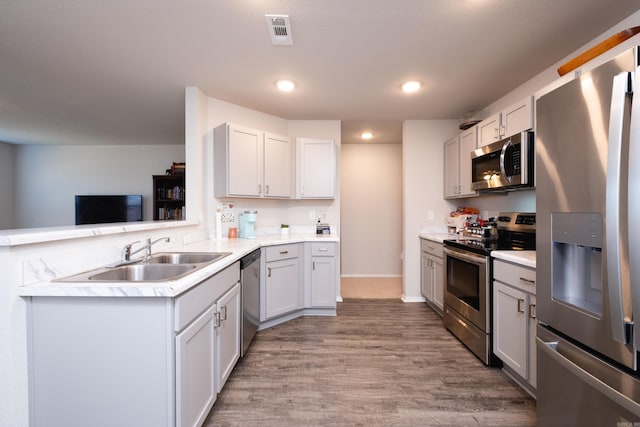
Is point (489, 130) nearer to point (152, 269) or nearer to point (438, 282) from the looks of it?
point (438, 282)

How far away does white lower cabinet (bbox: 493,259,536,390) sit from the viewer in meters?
1.70

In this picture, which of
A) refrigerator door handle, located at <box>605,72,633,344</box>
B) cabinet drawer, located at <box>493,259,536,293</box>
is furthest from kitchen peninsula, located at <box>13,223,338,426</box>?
cabinet drawer, located at <box>493,259,536,293</box>

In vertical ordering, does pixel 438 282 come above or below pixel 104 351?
below

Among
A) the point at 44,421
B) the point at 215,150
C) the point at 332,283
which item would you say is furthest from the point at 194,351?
the point at 215,150

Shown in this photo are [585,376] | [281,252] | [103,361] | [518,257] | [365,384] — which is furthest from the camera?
[281,252]

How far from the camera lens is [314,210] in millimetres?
3750

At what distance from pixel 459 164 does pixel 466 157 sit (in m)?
0.16

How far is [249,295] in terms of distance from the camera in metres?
2.28

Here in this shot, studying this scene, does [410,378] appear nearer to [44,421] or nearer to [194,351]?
[194,351]

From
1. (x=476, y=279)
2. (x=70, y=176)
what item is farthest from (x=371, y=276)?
(x=70, y=176)

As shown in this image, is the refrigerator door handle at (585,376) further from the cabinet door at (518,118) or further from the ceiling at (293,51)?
the ceiling at (293,51)

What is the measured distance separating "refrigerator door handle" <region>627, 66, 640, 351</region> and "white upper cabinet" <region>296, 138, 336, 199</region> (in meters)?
2.80

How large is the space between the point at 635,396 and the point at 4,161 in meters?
8.15

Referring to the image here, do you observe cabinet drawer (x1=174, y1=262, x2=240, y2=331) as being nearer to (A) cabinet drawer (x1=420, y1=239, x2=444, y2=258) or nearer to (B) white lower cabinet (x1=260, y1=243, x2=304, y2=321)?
(B) white lower cabinet (x1=260, y1=243, x2=304, y2=321)
